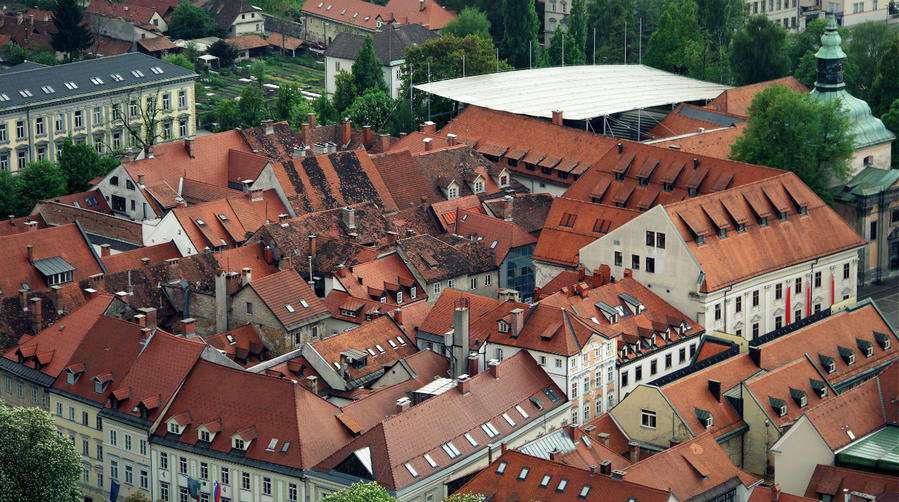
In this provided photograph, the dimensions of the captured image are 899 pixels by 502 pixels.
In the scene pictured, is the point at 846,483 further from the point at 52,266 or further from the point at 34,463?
the point at 52,266

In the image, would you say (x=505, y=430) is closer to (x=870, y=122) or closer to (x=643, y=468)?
(x=643, y=468)

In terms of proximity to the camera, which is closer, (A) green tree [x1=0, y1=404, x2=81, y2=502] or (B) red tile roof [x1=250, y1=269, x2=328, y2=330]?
(A) green tree [x1=0, y1=404, x2=81, y2=502]

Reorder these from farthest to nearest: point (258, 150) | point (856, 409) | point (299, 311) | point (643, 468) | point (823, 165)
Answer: point (258, 150) → point (823, 165) → point (299, 311) → point (856, 409) → point (643, 468)

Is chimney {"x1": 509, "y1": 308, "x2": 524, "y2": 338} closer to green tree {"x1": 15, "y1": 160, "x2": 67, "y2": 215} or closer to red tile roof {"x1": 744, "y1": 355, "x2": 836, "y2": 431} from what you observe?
red tile roof {"x1": 744, "y1": 355, "x2": 836, "y2": 431}

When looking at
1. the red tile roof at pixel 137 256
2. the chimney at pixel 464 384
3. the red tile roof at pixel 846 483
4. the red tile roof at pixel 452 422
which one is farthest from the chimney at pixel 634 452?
the red tile roof at pixel 137 256

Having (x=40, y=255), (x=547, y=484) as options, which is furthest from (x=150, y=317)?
(x=547, y=484)

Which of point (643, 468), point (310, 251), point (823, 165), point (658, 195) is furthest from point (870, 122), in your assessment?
point (643, 468)

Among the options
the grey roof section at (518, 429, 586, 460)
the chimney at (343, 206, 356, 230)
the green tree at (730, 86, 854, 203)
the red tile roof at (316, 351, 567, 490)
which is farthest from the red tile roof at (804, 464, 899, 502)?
the chimney at (343, 206, 356, 230)
